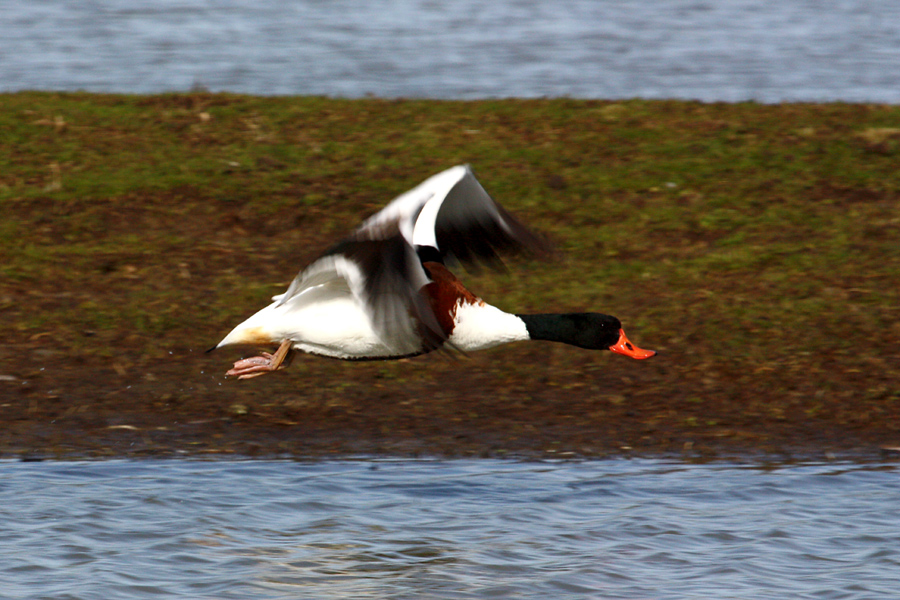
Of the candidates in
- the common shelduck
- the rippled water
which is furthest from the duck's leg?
the rippled water

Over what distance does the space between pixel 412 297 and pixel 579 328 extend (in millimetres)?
1489

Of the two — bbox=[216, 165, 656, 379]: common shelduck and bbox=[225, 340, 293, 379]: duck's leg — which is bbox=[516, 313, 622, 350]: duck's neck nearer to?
bbox=[216, 165, 656, 379]: common shelduck

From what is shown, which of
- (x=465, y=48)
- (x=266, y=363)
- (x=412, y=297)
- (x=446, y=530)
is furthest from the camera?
(x=465, y=48)

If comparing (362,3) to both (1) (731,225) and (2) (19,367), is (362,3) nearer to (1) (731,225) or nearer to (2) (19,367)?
(1) (731,225)

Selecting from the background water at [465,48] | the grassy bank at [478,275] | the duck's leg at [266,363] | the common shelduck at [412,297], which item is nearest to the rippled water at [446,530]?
the grassy bank at [478,275]

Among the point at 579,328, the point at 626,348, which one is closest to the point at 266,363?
the point at 579,328

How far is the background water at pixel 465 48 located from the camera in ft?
48.4

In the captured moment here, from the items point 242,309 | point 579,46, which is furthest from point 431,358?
point 579,46

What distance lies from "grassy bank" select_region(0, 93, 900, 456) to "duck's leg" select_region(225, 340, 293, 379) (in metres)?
0.93

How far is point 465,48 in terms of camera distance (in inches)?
690

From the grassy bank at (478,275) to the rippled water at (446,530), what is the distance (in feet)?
1.48

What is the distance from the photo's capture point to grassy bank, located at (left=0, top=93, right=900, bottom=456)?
7863mm

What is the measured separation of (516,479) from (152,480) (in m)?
A: 1.89

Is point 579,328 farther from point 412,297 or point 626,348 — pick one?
point 412,297
